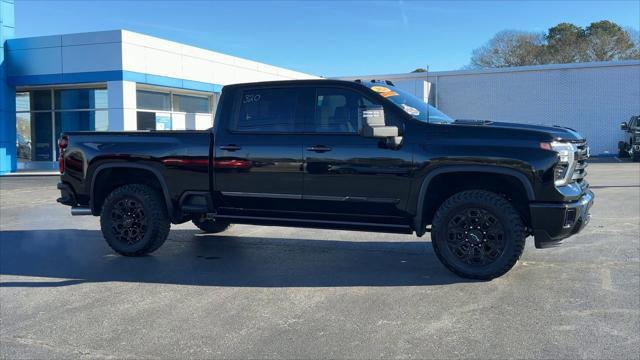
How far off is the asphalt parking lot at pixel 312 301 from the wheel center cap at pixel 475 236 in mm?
437

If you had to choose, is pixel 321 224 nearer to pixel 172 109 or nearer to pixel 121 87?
pixel 121 87

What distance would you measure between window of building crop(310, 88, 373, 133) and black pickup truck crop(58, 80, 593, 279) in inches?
0.5

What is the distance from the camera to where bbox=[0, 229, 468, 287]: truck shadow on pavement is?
5859 millimetres

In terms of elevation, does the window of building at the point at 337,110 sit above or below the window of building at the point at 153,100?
below

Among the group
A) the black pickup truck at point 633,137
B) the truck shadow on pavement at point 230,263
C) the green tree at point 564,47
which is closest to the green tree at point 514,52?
the green tree at point 564,47

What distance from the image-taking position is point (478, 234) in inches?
220

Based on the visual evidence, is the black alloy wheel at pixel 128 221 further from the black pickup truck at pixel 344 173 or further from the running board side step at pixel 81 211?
the running board side step at pixel 81 211

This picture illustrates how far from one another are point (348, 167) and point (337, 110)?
69cm

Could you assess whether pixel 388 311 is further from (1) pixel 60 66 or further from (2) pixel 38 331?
(1) pixel 60 66

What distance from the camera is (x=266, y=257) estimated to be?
6891mm

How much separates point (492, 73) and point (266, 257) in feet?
106

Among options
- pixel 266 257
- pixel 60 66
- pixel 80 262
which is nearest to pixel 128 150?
pixel 80 262

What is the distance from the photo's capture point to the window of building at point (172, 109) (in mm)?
24125

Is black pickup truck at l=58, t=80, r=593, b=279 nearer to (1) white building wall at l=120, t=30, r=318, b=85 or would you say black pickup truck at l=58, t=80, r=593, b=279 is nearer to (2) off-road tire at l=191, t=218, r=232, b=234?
(2) off-road tire at l=191, t=218, r=232, b=234
